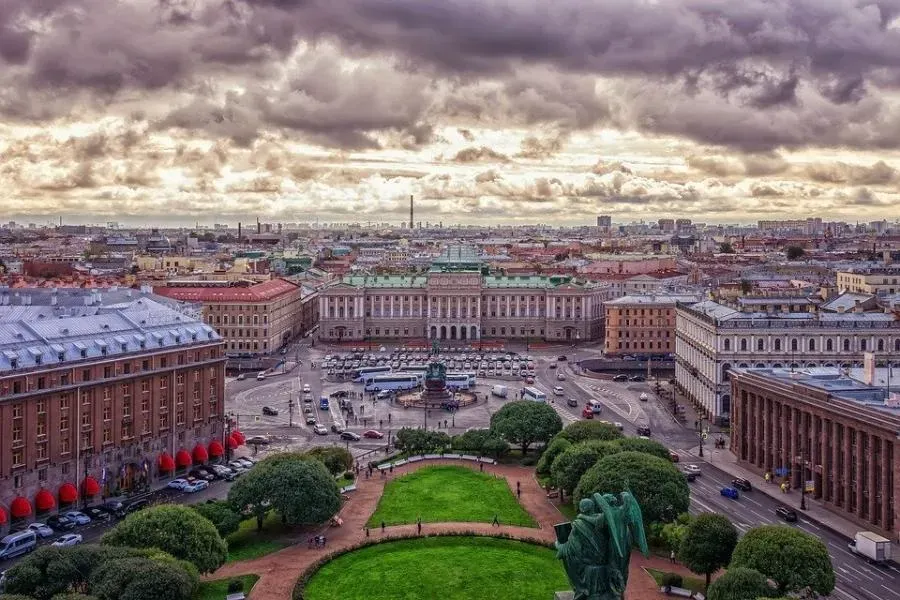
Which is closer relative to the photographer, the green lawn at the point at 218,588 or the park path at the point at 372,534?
the green lawn at the point at 218,588

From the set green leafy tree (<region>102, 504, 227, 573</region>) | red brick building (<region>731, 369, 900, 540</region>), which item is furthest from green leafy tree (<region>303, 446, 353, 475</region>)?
red brick building (<region>731, 369, 900, 540</region>)

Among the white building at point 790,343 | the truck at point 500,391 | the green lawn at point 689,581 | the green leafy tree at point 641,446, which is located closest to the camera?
the green lawn at point 689,581

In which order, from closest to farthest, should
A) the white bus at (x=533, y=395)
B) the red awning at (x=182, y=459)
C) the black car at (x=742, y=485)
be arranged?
1. the black car at (x=742, y=485)
2. the red awning at (x=182, y=459)
3. the white bus at (x=533, y=395)

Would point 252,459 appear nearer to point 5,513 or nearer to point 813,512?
point 5,513

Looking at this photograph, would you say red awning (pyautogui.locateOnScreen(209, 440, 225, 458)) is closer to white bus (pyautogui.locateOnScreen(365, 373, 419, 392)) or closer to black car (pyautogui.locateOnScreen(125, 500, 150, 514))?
black car (pyautogui.locateOnScreen(125, 500, 150, 514))

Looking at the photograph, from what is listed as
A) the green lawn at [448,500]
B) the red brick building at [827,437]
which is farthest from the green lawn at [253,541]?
the red brick building at [827,437]

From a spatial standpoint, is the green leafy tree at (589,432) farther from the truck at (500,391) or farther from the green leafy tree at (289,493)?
the truck at (500,391)
